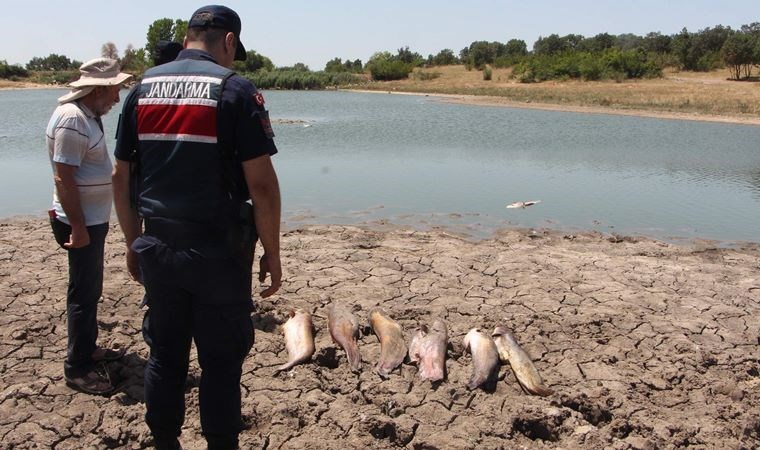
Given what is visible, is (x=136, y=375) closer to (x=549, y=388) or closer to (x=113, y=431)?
(x=113, y=431)

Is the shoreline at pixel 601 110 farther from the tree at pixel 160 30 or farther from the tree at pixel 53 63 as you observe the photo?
the tree at pixel 53 63

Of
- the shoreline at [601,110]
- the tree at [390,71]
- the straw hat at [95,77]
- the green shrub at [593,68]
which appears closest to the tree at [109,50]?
the straw hat at [95,77]

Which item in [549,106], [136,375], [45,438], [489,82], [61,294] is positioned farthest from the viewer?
[489,82]

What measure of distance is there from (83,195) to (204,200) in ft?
A: 4.35

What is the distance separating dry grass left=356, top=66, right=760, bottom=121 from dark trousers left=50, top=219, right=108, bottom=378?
27.9 m

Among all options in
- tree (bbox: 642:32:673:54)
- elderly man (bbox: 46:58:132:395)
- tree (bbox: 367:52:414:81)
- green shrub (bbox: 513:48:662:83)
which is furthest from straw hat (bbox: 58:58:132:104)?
tree (bbox: 642:32:673:54)

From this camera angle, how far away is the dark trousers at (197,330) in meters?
2.76

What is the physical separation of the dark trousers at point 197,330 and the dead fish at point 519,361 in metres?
1.93

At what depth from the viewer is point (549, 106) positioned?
33.5 meters

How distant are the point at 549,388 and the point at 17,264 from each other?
502 centimetres

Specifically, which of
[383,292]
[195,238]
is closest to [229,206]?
[195,238]

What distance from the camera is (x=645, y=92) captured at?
3838 centimetres

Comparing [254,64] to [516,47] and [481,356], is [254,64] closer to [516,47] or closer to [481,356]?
[516,47]

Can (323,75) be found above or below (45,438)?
above
